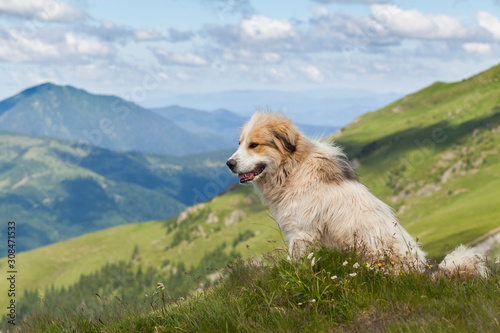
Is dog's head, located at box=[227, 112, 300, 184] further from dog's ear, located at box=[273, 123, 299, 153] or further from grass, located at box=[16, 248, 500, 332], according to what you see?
grass, located at box=[16, 248, 500, 332]

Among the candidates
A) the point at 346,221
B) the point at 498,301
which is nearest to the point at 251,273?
the point at 346,221

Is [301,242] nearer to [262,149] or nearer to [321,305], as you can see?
[321,305]

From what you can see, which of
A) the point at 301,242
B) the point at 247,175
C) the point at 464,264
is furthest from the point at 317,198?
the point at 464,264

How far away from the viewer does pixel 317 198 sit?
891 cm

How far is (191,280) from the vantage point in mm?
8727

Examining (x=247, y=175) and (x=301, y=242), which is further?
(x=247, y=175)

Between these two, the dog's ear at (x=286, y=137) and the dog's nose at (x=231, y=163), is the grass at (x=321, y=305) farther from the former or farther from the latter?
the dog's ear at (x=286, y=137)

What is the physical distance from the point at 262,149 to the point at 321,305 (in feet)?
14.0

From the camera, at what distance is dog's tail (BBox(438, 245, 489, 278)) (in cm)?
729

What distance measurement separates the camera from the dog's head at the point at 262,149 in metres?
9.76

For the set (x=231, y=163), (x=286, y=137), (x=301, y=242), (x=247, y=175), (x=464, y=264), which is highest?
(x=286, y=137)

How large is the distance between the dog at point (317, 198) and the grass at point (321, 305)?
614 mm

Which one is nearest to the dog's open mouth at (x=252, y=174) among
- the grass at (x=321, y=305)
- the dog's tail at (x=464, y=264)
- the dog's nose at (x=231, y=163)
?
the dog's nose at (x=231, y=163)

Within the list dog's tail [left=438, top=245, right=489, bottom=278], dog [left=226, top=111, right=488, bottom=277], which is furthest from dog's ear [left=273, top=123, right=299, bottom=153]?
dog's tail [left=438, top=245, right=489, bottom=278]
